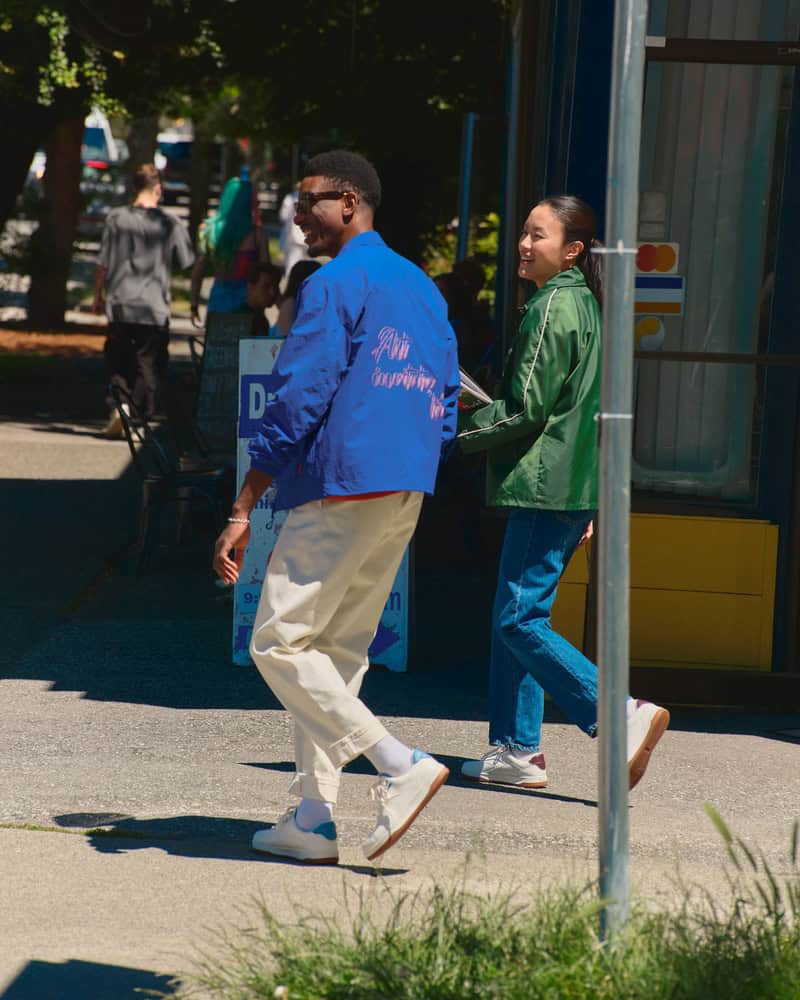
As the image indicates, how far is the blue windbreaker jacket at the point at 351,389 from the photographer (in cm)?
433

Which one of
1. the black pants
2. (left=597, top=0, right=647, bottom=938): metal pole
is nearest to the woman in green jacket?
(left=597, top=0, right=647, bottom=938): metal pole

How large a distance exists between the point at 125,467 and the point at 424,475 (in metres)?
7.61

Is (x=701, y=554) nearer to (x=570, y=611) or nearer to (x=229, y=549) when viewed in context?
(x=570, y=611)

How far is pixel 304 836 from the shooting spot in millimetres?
4559

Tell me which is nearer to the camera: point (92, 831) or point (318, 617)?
point (318, 617)

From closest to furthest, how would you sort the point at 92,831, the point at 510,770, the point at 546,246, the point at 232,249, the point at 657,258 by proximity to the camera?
the point at 92,831 → the point at 546,246 → the point at 510,770 → the point at 657,258 → the point at 232,249

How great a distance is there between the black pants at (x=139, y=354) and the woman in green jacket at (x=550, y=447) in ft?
24.6

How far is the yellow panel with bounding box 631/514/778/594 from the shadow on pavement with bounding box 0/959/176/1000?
127 inches

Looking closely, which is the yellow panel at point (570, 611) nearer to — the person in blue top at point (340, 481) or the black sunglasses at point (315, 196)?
the person in blue top at point (340, 481)

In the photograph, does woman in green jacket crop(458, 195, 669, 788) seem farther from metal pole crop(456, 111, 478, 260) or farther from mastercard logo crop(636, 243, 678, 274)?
metal pole crop(456, 111, 478, 260)

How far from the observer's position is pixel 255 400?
675 cm

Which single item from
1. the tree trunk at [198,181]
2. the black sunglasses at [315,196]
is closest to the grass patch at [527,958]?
the black sunglasses at [315,196]

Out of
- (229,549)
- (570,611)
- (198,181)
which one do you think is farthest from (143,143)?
(229,549)

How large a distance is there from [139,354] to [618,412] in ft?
30.8
